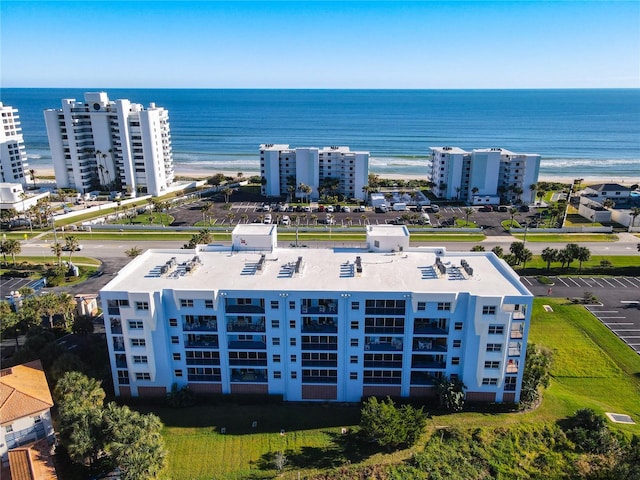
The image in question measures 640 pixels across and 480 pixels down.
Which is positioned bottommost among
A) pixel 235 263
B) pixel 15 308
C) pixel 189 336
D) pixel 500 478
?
pixel 500 478

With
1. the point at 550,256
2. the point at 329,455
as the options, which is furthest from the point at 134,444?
the point at 550,256

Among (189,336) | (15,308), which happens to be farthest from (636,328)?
(15,308)

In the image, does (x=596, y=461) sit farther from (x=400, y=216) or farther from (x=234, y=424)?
(x=400, y=216)

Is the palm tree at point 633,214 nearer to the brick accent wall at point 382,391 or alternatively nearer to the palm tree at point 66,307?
the brick accent wall at point 382,391

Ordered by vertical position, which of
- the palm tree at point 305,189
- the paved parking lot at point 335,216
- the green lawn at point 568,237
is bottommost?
the green lawn at point 568,237

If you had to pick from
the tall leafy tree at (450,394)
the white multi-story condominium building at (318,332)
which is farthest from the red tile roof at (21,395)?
the tall leafy tree at (450,394)
